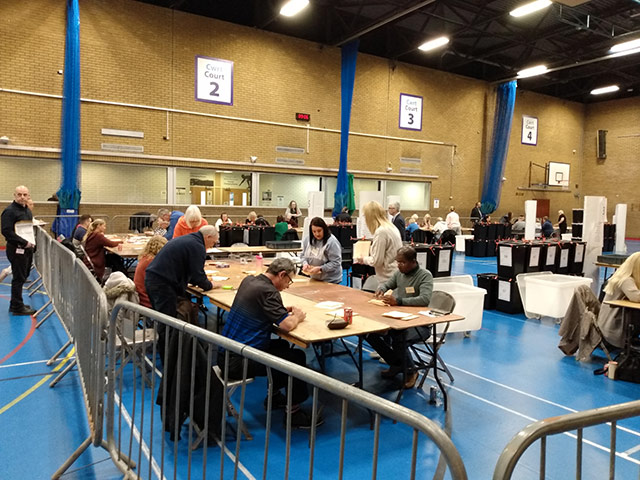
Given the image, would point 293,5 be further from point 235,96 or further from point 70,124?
point 70,124

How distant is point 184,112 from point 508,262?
1188cm

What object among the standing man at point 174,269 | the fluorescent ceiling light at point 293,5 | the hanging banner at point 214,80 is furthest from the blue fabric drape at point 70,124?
the standing man at point 174,269

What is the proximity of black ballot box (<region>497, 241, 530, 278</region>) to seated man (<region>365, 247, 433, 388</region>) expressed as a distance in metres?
4.11

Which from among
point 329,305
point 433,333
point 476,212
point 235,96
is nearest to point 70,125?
point 235,96

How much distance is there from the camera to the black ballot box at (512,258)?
817cm

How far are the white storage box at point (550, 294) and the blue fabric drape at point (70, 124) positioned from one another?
12.7m

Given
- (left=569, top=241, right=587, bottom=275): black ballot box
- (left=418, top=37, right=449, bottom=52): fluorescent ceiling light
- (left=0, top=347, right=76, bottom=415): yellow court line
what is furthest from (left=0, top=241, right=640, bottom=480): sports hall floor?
(left=418, top=37, right=449, bottom=52): fluorescent ceiling light

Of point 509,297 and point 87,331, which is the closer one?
point 87,331

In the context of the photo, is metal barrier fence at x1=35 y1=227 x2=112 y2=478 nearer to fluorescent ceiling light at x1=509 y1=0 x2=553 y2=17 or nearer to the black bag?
the black bag

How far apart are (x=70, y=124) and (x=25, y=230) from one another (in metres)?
8.35

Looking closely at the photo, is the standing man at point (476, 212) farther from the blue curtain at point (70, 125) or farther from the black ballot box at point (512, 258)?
the blue curtain at point (70, 125)

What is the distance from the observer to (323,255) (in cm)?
589

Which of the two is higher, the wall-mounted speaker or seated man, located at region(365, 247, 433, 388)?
the wall-mounted speaker

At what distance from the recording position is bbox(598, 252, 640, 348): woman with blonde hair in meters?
5.07
